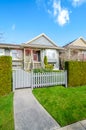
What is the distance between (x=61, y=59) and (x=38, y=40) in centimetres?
579

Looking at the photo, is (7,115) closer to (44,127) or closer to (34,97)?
(44,127)

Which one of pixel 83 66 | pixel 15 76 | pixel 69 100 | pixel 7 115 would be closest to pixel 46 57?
pixel 83 66

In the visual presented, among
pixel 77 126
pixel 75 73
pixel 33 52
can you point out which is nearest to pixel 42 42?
pixel 33 52

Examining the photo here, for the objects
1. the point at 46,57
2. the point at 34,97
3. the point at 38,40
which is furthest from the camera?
the point at 38,40

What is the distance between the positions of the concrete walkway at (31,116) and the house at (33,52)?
14164 millimetres

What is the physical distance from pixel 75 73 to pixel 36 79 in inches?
137

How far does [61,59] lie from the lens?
78.9 ft

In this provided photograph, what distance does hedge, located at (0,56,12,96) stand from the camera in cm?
804

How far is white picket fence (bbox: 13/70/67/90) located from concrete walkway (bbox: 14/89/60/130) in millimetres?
2025

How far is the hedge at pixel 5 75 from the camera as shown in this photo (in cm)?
804

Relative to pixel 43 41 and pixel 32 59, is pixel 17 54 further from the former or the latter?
pixel 43 41

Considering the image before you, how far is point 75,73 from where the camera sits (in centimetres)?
1055

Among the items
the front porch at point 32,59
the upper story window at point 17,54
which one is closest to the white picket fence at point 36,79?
the front porch at point 32,59

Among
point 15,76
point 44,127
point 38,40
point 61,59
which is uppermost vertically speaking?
point 38,40
